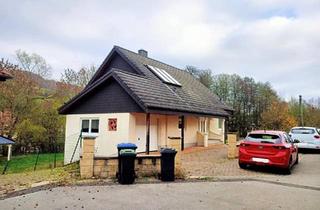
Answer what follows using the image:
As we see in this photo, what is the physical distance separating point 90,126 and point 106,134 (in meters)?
1.56

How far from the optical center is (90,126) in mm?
18156

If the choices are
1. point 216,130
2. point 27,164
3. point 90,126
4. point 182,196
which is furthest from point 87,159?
point 216,130

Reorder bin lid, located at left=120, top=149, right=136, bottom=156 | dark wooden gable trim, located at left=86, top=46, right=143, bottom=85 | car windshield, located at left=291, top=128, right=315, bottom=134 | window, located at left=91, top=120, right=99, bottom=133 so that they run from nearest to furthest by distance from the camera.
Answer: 1. bin lid, located at left=120, top=149, right=136, bottom=156
2. window, located at left=91, top=120, right=99, bottom=133
3. car windshield, located at left=291, top=128, right=315, bottom=134
4. dark wooden gable trim, located at left=86, top=46, right=143, bottom=85

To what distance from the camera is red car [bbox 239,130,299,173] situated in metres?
11.7

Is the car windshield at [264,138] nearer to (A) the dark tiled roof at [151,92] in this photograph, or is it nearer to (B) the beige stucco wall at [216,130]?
(A) the dark tiled roof at [151,92]

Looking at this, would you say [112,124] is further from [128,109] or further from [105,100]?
[105,100]

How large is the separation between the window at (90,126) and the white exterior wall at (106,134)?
219 mm

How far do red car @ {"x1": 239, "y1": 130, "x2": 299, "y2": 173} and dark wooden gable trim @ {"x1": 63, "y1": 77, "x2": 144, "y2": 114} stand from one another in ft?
19.6

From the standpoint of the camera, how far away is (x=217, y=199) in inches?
305

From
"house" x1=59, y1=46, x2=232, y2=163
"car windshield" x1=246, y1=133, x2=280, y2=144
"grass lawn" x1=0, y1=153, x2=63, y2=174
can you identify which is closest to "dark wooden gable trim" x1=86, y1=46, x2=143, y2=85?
"house" x1=59, y1=46, x2=232, y2=163

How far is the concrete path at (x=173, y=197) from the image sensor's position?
710 centimetres

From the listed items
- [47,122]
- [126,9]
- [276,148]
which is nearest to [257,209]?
[276,148]

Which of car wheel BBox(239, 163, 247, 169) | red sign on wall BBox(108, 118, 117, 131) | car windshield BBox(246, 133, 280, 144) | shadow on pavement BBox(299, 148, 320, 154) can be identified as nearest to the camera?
car windshield BBox(246, 133, 280, 144)

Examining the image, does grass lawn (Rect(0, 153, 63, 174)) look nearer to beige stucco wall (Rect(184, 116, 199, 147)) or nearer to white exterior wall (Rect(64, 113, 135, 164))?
white exterior wall (Rect(64, 113, 135, 164))
